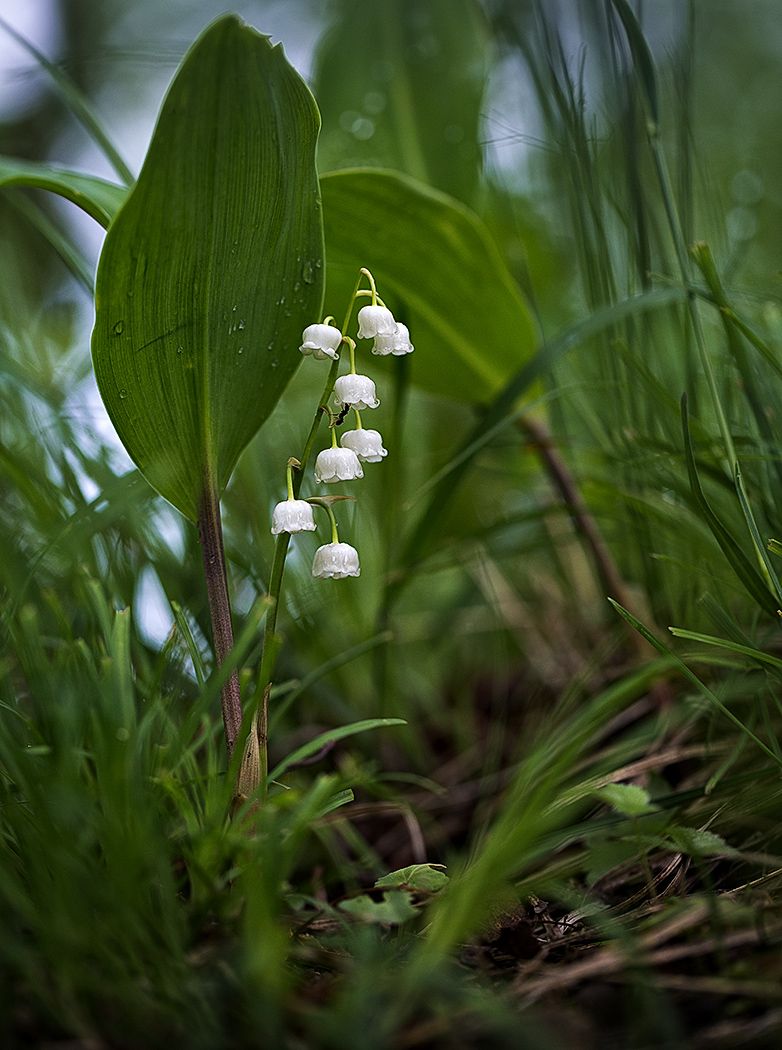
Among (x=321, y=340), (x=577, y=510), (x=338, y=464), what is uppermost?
(x=321, y=340)

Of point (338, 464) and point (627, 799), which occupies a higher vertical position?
point (338, 464)

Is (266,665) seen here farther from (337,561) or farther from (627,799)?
(627,799)

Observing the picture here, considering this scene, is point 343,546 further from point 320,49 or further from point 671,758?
point 320,49

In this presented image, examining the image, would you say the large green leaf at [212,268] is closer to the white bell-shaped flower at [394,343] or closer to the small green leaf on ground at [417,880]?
the white bell-shaped flower at [394,343]

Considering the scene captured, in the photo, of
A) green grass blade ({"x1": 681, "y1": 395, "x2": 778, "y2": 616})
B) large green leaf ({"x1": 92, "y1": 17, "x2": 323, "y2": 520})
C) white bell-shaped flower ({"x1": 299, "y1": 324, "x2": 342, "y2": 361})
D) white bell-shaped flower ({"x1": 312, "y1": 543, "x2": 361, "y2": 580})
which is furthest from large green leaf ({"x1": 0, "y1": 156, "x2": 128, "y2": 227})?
green grass blade ({"x1": 681, "y1": 395, "x2": 778, "y2": 616})

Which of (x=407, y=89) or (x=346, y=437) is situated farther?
(x=407, y=89)

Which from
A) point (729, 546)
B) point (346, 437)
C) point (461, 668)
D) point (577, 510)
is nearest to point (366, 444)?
point (346, 437)

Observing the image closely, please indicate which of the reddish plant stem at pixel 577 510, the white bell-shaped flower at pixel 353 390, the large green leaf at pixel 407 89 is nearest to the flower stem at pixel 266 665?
the white bell-shaped flower at pixel 353 390
